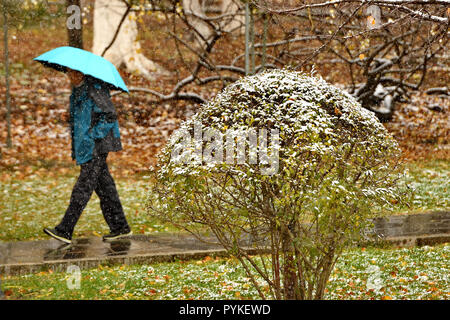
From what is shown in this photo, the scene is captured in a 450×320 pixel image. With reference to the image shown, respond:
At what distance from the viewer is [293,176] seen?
382 cm

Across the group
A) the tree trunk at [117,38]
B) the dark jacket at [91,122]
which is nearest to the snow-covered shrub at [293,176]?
the dark jacket at [91,122]

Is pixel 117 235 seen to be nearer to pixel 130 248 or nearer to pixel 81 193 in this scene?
pixel 130 248

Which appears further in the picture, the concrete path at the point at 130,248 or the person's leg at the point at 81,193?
the person's leg at the point at 81,193

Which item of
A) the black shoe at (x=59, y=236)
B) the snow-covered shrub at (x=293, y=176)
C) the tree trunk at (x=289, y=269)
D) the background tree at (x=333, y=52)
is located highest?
the background tree at (x=333, y=52)

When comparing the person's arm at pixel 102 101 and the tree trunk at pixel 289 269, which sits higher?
the person's arm at pixel 102 101

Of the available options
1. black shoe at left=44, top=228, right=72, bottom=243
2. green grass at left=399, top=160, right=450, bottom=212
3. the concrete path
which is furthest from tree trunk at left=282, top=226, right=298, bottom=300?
green grass at left=399, top=160, right=450, bottom=212

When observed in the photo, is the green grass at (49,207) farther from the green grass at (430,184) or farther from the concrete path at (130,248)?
the green grass at (430,184)

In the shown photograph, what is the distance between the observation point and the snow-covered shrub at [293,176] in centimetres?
381

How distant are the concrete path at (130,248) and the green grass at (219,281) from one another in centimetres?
15

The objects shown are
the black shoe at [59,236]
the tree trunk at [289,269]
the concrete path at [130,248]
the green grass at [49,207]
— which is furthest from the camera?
the green grass at [49,207]

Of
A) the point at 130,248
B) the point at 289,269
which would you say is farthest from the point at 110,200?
the point at 289,269

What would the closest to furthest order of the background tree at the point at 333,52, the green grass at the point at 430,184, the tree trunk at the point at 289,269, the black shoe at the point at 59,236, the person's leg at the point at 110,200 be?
the tree trunk at the point at 289,269
the black shoe at the point at 59,236
the person's leg at the point at 110,200
the green grass at the point at 430,184
the background tree at the point at 333,52

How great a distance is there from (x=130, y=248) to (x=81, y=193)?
85 cm

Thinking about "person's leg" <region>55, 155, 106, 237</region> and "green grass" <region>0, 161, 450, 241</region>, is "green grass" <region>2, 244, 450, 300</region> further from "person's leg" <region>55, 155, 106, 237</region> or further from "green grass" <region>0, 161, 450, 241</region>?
"green grass" <region>0, 161, 450, 241</region>
